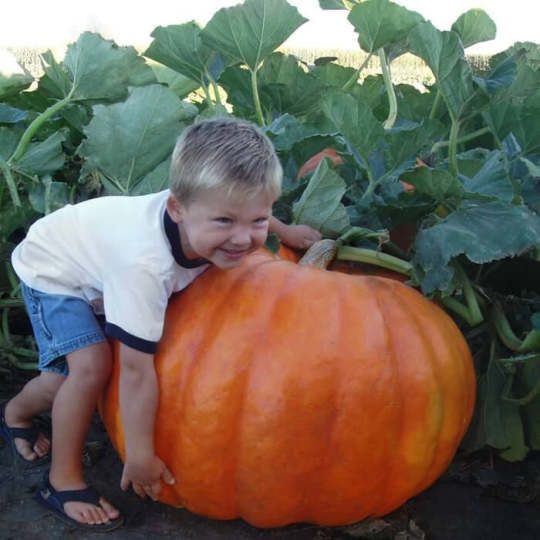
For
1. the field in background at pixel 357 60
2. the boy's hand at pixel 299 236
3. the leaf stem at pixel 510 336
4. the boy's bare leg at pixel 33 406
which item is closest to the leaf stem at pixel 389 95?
the boy's hand at pixel 299 236

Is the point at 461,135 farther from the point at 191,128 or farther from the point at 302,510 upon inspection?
the point at 302,510

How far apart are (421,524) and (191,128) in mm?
998

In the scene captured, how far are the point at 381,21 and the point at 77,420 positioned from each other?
136cm

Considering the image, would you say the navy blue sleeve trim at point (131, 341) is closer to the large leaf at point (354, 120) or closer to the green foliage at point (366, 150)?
the green foliage at point (366, 150)

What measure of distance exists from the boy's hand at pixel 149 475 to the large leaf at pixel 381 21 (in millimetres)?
1349

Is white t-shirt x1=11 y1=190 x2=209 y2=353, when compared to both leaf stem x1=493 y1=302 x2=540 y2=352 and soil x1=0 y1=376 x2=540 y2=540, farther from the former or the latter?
leaf stem x1=493 y1=302 x2=540 y2=352

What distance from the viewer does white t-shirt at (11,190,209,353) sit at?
1.56 meters

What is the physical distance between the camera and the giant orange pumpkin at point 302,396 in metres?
1.53

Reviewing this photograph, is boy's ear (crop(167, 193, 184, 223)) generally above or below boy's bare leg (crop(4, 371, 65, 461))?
above

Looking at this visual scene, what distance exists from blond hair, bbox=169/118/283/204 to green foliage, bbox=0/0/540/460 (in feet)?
0.96

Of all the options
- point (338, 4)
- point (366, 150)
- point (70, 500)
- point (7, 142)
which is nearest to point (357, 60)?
point (338, 4)

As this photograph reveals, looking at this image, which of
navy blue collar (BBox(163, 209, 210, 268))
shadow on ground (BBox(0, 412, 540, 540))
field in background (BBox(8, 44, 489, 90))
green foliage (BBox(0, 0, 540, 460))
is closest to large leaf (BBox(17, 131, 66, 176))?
green foliage (BBox(0, 0, 540, 460))

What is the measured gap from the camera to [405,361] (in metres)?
1.58

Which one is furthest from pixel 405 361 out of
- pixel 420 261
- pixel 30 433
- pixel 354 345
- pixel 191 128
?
pixel 30 433
